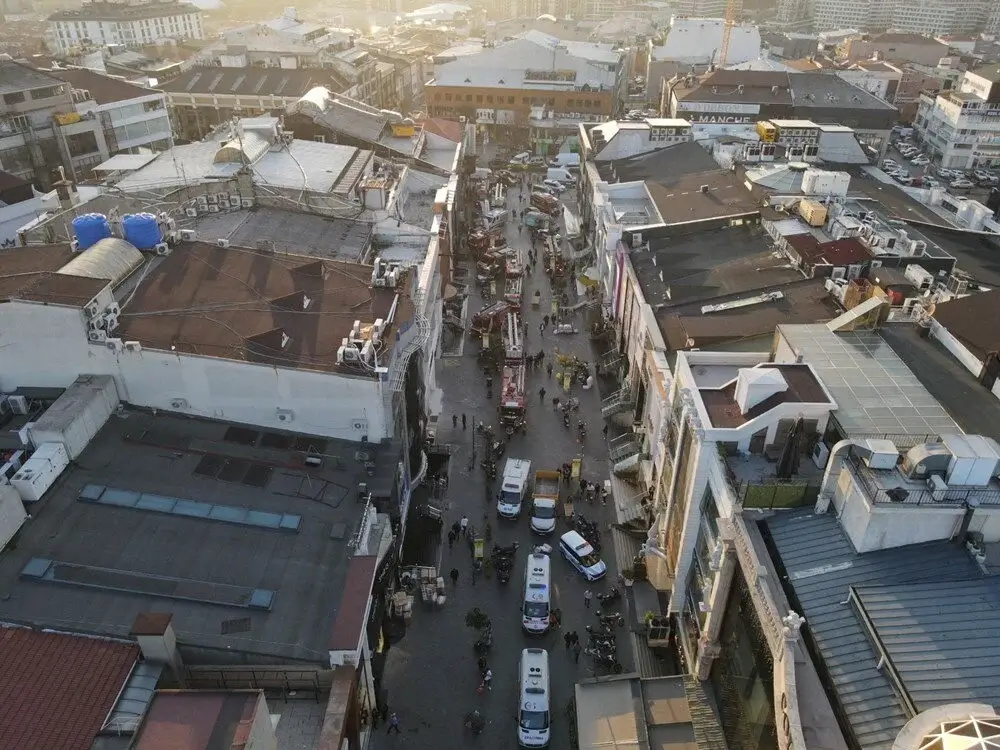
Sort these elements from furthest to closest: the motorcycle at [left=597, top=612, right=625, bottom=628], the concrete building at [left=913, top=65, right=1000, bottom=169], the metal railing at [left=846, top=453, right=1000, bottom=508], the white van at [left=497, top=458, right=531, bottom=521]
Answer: the concrete building at [left=913, top=65, right=1000, bottom=169] → the white van at [left=497, top=458, right=531, bottom=521] → the motorcycle at [left=597, top=612, right=625, bottom=628] → the metal railing at [left=846, top=453, right=1000, bottom=508]

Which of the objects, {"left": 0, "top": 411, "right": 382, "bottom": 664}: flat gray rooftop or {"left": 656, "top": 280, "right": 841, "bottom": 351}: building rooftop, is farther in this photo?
{"left": 656, "top": 280, "right": 841, "bottom": 351}: building rooftop

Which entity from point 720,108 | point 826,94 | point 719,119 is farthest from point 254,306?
point 826,94

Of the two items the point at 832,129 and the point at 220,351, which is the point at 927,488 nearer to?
the point at 220,351

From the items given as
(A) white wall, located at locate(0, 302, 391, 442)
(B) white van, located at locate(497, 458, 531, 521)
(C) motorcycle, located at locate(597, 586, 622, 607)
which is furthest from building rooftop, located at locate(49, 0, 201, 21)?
(C) motorcycle, located at locate(597, 586, 622, 607)

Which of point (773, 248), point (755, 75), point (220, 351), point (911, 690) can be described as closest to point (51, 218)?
point (220, 351)

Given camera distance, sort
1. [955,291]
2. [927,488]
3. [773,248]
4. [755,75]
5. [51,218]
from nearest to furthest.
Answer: [927,488] → [955,291] → [51,218] → [773,248] → [755,75]

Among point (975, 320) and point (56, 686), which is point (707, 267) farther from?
point (56, 686)

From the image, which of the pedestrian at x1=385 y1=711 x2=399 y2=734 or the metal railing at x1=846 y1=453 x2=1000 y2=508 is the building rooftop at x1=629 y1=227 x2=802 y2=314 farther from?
the pedestrian at x1=385 y1=711 x2=399 y2=734
